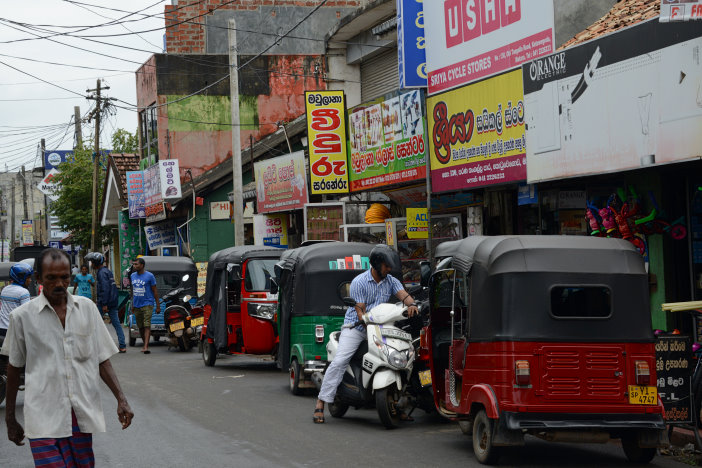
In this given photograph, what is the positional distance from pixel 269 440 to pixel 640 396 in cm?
377

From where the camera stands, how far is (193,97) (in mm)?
37812

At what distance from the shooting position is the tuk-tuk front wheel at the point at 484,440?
8656 millimetres

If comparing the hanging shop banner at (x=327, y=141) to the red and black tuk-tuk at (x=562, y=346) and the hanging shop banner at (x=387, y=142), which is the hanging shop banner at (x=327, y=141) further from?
the red and black tuk-tuk at (x=562, y=346)

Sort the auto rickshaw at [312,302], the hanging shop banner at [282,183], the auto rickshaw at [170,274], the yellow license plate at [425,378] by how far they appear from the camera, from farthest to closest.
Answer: the hanging shop banner at [282,183] → the auto rickshaw at [170,274] → the auto rickshaw at [312,302] → the yellow license plate at [425,378]

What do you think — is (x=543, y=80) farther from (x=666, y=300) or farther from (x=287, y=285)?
(x=287, y=285)

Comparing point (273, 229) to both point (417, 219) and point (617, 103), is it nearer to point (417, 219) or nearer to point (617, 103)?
point (417, 219)

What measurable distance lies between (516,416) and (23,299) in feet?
22.1

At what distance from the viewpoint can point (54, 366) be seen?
5742 millimetres

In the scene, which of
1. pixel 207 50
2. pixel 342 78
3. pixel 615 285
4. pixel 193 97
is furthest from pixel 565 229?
pixel 207 50

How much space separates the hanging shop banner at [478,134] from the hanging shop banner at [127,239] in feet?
96.6

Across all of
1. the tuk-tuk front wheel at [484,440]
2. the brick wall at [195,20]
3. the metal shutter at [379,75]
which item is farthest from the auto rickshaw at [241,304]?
the brick wall at [195,20]

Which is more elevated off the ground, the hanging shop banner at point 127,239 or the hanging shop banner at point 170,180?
the hanging shop banner at point 170,180

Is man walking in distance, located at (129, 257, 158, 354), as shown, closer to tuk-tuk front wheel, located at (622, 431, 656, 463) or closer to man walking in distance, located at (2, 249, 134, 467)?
tuk-tuk front wheel, located at (622, 431, 656, 463)

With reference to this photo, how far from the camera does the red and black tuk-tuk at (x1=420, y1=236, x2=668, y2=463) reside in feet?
27.5
